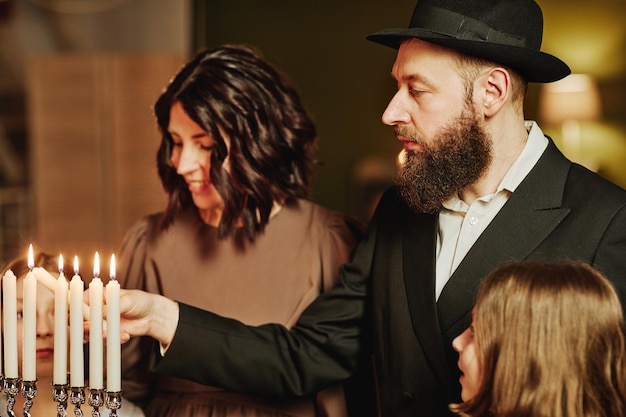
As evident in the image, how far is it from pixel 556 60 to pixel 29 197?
6.33m

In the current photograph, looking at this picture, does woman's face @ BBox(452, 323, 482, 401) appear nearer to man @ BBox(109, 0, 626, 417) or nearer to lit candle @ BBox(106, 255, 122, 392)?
man @ BBox(109, 0, 626, 417)

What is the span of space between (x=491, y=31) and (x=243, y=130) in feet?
→ 2.57

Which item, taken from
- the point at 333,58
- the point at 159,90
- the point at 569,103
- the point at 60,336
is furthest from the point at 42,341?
the point at 333,58

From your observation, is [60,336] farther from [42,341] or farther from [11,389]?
[42,341]

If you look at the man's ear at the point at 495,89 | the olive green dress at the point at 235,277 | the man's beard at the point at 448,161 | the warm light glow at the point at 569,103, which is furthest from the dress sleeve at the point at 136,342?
the warm light glow at the point at 569,103

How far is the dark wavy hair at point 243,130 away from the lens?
2486mm

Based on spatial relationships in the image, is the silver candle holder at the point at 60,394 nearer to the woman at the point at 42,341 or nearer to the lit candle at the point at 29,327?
the lit candle at the point at 29,327

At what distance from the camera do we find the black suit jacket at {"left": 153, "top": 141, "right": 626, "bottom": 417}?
200 cm

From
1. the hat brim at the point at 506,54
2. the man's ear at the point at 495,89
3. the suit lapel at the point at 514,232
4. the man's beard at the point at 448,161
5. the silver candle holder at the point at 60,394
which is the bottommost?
the silver candle holder at the point at 60,394

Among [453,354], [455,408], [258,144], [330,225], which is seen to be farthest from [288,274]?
[455,408]

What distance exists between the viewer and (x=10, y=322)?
1.77 metres

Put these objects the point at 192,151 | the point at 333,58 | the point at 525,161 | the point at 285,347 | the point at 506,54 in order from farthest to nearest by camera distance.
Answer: the point at 333,58, the point at 192,151, the point at 285,347, the point at 525,161, the point at 506,54

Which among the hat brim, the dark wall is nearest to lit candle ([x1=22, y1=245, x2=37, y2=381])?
the hat brim

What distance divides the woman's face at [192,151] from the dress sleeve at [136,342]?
0.84ft
